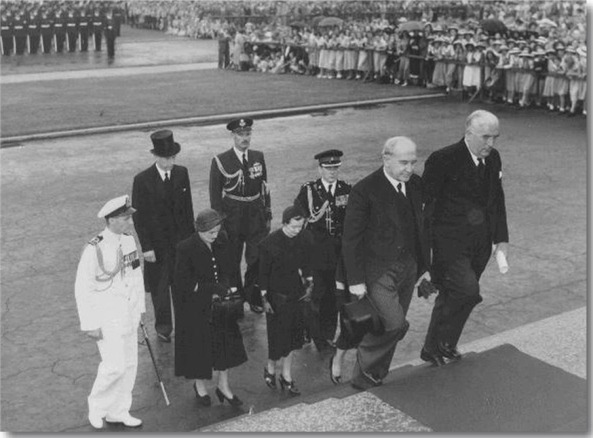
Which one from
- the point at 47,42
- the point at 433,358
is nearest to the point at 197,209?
the point at 433,358

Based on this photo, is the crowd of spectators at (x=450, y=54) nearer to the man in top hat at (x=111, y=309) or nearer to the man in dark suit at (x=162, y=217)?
the man in dark suit at (x=162, y=217)

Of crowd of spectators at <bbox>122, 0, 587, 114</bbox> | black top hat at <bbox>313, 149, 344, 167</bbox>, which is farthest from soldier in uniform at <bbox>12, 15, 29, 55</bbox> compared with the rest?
black top hat at <bbox>313, 149, 344, 167</bbox>

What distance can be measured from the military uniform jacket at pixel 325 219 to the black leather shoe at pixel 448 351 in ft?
4.78

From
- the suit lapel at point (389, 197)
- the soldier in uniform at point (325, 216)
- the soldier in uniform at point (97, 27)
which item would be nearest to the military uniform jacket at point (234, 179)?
the soldier in uniform at point (325, 216)

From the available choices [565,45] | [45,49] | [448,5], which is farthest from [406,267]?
[448,5]

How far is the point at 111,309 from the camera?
623 cm

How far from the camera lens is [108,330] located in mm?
6234

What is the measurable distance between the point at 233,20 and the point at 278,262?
44283 mm

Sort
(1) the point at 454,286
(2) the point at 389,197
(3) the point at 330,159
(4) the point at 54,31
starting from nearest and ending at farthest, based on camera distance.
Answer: (2) the point at 389,197
(1) the point at 454,286
(3) the point at 330,159
(4) the point at 54,31

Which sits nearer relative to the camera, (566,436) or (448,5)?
(566,436)

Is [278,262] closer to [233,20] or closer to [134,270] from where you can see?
[134,270]

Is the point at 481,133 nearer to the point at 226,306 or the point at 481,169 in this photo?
the point at 481,169

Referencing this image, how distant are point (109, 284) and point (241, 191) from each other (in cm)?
261

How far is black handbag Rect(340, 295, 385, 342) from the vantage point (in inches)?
239
